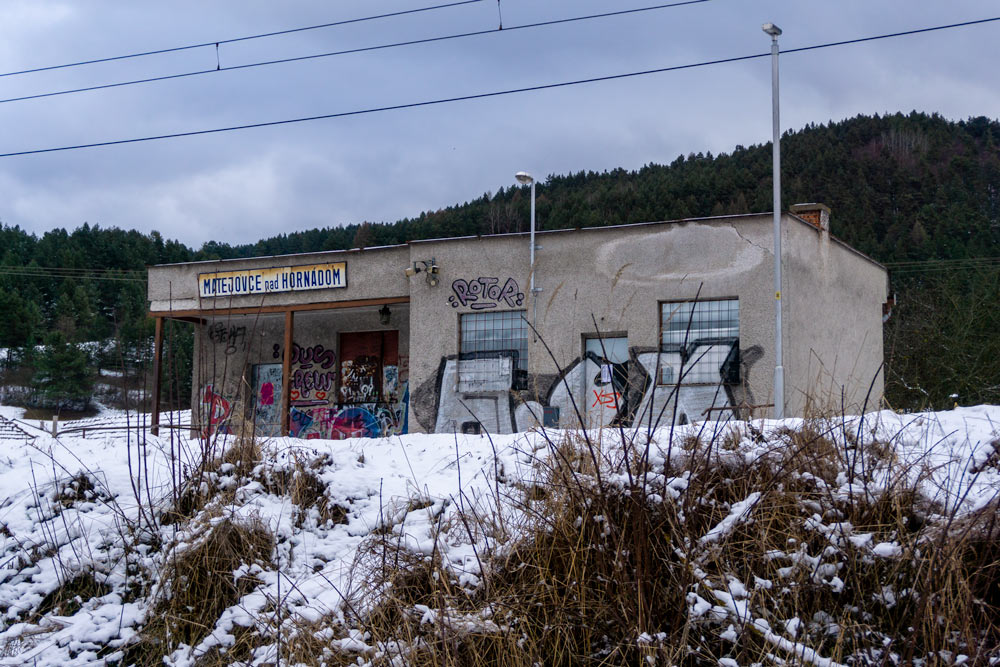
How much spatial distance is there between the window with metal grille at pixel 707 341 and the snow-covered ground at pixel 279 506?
10.1m

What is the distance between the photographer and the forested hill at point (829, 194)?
46469 mm

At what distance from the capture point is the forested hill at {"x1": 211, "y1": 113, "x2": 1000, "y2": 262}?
46.5m

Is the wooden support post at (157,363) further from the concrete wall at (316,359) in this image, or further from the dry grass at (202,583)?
the dry grass at (202,583)

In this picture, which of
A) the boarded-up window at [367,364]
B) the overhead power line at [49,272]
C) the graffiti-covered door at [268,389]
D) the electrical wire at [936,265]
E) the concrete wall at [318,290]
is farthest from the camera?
the overhead power line at [49,272]

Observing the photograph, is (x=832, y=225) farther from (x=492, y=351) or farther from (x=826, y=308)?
(x=492, y=351)

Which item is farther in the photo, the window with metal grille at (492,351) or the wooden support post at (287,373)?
the wooden support post at (287,373)

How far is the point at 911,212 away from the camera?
58.1 meters

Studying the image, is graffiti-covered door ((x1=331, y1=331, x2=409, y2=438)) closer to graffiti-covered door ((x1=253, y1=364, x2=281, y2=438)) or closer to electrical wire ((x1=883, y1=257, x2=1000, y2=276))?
graffiti-covered door ((x1=253, y1=364, x2=281, y2=438))

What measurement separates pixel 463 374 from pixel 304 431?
5.32 meters

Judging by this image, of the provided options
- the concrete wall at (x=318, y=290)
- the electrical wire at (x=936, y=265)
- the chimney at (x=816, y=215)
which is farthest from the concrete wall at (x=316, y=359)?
the electrical wire at (x=936, y=265)

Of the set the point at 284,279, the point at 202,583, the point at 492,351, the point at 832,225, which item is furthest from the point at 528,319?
the point at 832,225

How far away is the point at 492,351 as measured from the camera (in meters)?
19.0

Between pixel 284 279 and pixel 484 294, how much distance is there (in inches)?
200

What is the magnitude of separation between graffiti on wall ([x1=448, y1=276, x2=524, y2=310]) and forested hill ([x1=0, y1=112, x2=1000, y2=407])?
1217 cm
